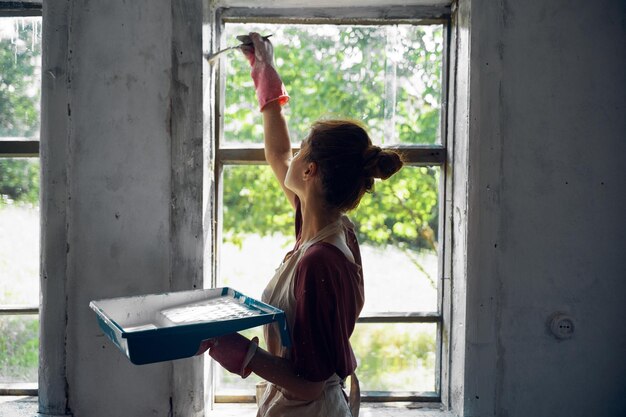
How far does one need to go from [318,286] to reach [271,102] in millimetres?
653

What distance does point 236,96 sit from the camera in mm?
1751

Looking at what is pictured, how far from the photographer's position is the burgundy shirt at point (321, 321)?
3.75 ft

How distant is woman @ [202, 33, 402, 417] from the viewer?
1.15 metres

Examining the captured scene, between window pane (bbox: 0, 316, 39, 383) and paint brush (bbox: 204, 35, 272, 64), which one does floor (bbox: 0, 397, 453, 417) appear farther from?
paint brush (bbox: 204, 35, 272, 64)

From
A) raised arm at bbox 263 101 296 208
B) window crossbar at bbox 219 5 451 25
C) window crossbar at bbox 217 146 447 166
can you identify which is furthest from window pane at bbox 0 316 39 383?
window crossbar at bbox 219 5 451 25

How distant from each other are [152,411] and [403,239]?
3.07 ft

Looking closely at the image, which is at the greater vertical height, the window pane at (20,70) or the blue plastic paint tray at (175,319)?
the window pane at (20,70)

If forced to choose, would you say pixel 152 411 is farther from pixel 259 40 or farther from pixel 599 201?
pixel 599 201

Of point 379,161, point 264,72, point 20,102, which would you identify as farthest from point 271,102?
point 20,102

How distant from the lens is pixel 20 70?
1749 mm

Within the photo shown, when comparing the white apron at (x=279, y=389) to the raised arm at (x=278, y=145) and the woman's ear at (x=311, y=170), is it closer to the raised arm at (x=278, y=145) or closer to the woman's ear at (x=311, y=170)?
the woman's ear at (x=311, y=170)

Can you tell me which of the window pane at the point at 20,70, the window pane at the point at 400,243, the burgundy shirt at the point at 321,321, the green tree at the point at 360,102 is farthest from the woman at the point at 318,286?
the window pane at the point at 20,70

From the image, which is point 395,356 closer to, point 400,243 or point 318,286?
point 400,243

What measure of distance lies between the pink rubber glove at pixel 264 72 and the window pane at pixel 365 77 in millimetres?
182
